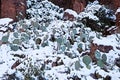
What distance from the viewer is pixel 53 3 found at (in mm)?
10320

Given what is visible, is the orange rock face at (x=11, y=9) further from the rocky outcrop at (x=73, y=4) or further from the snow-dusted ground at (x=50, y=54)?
the rocky outcrop at (x=73, y=4)

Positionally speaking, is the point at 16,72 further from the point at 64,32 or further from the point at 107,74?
the point at 64,32

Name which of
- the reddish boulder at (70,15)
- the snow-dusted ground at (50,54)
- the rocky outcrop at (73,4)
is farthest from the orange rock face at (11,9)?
the rocky outcrop at (73,4)

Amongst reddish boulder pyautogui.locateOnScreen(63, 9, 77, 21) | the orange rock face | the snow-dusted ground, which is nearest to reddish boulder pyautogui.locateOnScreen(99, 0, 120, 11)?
reddish boulder pyautogui.locateOnScreen(63, 9, 77, 21)

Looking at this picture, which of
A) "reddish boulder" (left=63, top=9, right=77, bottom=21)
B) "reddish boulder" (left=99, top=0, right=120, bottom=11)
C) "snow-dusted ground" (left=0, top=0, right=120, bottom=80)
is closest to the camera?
"snow-dusted ground" (left=0, top=0, right=120, bottom=80)

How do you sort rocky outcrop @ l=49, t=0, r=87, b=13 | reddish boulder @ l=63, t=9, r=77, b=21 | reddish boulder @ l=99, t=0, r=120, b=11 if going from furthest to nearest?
rocky outcrop @ l=49, t=0, r=87, b=13, reddish boulder @ l=99, t=0, r=120, b=11, reddish boulder @ l=63, t=9, r=77, b=21

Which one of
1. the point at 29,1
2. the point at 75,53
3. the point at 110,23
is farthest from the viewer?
the point at 29,1

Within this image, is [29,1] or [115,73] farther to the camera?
[29,1]

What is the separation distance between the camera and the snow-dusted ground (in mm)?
4707

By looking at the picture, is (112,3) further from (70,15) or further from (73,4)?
(70,15)

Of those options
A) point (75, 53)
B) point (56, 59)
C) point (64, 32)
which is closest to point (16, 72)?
point (56, 59)

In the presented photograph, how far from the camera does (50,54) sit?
17.8 feet

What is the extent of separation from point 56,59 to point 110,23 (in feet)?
11.7

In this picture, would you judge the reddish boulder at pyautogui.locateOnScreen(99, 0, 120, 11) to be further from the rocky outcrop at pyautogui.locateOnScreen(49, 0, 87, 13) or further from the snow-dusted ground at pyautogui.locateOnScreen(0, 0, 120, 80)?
the snow-dusted ground at pyautogui.locateOnScreen(0, 0, 120, 80)
